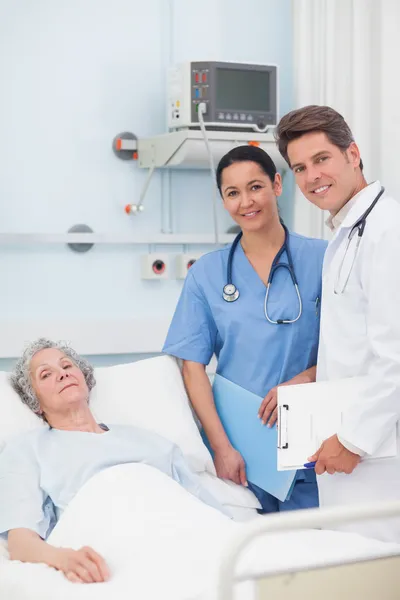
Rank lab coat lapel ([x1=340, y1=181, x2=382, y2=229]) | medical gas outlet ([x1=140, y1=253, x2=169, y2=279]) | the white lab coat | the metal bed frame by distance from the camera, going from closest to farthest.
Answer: the metal bed frame → the white lab coat → lab coat lapel ([x1=340, y1=181, x2=382, y2=229]) → medical gas outlet ([x1=140, y1=253, x2=169, y2=279])

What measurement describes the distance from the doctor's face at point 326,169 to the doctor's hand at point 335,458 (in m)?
0.53

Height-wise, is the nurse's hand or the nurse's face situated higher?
the nurse's face

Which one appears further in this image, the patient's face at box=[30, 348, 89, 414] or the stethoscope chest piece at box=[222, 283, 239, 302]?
the stethoscope chest piece at box=[222, 283, 239, 302]

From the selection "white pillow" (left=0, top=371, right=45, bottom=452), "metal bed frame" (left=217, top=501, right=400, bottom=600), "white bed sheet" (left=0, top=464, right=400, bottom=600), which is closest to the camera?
"metal bed frame" (left=217, top=501, right=400, bottom=600)

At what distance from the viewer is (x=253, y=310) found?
2.37 m

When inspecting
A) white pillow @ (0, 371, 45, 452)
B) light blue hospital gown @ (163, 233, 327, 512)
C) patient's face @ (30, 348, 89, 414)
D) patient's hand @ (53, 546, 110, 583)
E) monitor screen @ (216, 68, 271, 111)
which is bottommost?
patient's hand @ (53, 546, 110, 583)

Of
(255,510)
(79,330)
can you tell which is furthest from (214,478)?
(79,330)

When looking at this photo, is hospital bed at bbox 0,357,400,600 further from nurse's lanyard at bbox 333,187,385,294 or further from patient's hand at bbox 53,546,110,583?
nurse's lanyard at bbox 333,187,385,294

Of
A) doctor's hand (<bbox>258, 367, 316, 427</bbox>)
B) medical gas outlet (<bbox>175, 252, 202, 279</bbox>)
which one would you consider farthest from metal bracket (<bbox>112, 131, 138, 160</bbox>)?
doctor's hand (<bbox>258, 367, 316, 427</bbox>)

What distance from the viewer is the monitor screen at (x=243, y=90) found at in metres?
3.23

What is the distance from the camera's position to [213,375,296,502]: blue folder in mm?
2314

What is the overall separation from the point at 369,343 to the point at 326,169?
1.31ft

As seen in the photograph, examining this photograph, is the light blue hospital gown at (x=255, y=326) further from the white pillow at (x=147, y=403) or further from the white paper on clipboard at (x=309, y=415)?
the white paper on clipboard at (x=309, y=415)

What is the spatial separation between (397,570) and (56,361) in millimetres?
1121
